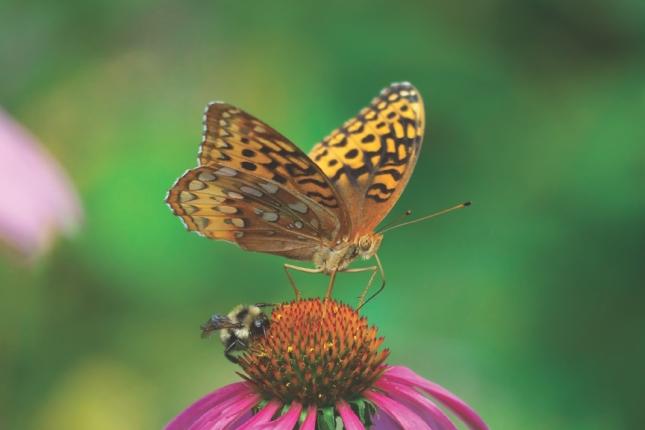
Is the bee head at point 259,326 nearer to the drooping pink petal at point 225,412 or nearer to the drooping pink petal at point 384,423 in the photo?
the drooping pink petal at point 225,412

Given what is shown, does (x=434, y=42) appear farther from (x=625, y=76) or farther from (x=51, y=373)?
(x=51, y=373)

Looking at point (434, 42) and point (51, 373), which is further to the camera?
point (434, 42)

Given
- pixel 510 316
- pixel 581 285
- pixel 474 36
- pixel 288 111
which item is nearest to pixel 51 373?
pixel 288 111

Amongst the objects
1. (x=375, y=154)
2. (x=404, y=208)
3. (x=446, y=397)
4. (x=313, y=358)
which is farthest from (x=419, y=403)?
(x=404, y=208)

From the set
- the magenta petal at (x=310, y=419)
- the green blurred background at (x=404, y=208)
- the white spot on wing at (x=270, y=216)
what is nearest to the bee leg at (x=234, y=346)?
the magenta petal at (x=310, y=419)

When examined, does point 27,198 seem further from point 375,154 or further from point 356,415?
point 375,154

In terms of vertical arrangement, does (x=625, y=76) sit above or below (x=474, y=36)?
below

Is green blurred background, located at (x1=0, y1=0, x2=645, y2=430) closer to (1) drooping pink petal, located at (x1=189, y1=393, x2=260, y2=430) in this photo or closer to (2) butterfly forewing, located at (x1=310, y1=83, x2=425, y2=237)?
(2) butterfly forewing, located at (x1=310, y1=83, x2=425, y2=237)
